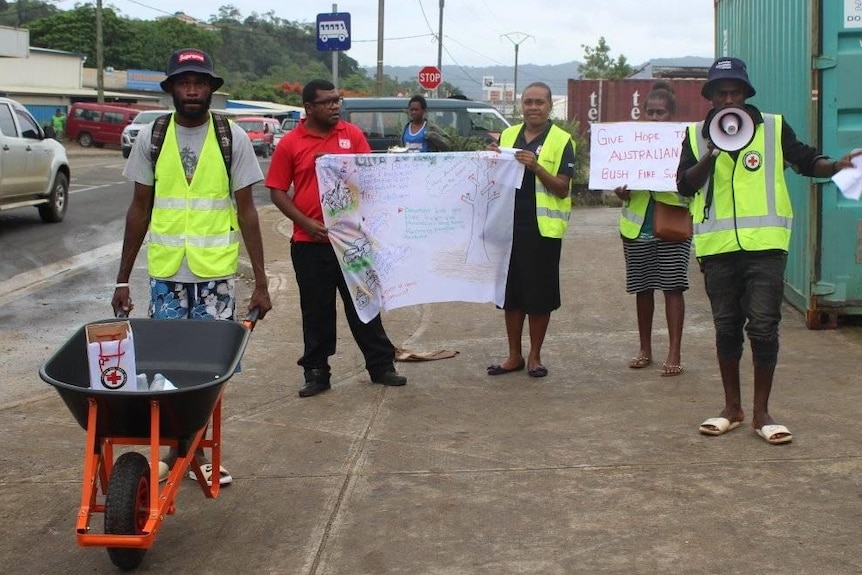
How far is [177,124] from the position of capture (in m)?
5.09

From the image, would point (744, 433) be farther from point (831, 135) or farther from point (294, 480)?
point (831, 135)

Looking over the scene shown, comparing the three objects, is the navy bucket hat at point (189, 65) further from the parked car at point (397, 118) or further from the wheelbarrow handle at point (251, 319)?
the parked car at point (397, 118)

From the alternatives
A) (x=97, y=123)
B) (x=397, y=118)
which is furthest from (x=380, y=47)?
(x=97, y=123)

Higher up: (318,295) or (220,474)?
(318,295)

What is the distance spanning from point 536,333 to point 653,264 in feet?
2.83

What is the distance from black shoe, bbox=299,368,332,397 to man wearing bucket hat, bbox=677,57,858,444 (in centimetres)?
238

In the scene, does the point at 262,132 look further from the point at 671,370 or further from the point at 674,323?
the point at 671,370

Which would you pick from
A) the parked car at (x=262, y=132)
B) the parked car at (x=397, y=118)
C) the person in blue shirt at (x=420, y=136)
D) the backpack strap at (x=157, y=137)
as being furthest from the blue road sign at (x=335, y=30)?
the parked car at (x=262, y=132)

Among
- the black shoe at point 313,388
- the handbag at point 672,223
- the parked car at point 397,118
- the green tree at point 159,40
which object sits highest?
the green tree at point 159,40

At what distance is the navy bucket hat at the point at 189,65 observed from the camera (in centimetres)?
495

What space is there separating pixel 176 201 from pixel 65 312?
5.28 metres

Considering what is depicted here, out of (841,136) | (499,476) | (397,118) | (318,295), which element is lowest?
(499,476)

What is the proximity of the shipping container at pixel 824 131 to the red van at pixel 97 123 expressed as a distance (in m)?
37.9

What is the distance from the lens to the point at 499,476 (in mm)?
5145
